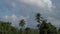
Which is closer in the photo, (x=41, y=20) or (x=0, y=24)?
(x=0, y=24)

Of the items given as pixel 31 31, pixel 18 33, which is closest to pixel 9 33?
pixel 18 33

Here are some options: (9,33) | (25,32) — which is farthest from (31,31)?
(9,33)

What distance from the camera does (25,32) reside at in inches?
2467

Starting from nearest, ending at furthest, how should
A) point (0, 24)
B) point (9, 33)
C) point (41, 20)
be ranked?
point (9, 33) → point (0, 24) → point (41, 20)

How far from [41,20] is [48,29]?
21.1 feet

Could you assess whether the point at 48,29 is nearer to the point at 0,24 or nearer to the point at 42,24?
the point at 42,24

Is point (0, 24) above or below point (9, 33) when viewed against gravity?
above

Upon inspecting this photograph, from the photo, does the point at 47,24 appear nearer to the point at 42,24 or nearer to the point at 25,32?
the point at 42,24

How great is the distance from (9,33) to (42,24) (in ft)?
57.0

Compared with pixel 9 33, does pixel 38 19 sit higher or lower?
higher

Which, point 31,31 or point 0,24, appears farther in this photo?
point 0,24

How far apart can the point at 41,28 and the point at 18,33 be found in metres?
14.1

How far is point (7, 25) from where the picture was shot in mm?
73875

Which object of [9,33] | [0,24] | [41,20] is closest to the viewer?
[9,33]
